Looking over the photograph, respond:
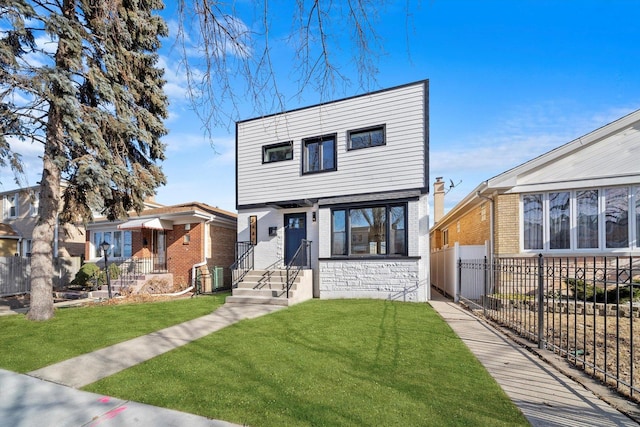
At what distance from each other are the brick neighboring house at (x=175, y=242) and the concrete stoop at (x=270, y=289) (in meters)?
4.05

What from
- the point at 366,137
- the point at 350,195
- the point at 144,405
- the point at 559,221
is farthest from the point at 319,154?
the point at 144,405

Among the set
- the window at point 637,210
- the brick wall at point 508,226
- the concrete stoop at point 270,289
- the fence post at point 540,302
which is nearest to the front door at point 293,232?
the concrete stoop at point 270,289

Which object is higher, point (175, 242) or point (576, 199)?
point (576, 199)

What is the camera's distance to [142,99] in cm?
950

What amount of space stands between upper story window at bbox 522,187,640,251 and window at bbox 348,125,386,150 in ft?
16.3

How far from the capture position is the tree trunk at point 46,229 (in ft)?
25.4

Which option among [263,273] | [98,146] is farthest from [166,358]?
[263,273]

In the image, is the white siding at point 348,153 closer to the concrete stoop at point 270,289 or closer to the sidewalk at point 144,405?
the concrete stoop at point 270,289

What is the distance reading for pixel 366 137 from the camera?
11.6 meters

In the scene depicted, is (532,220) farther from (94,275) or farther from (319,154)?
(94,275)

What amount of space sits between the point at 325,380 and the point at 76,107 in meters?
7.59

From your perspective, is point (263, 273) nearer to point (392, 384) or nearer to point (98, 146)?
point (98, 146)

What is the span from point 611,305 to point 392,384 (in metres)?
7.96

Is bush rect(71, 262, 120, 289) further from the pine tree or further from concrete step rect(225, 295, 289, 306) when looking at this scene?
concrete step rect(225, 295, 289, 306)
